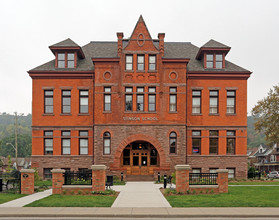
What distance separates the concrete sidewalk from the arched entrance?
2006 cm

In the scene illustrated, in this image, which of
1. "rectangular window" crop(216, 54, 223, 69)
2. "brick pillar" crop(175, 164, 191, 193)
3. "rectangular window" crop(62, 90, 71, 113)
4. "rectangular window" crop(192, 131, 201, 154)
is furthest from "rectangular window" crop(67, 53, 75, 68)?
"brick pillar" crop(175, 164, 191, 193)

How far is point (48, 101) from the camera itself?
34.8 meters

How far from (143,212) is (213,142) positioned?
22699 mm

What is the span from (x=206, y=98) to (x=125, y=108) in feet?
29.0

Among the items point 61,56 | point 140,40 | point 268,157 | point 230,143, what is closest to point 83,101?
point 61,56

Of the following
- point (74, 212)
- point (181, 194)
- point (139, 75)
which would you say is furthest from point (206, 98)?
point (74, 212)

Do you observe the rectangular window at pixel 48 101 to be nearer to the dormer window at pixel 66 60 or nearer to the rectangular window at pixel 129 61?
the dormer window at pixel 66 60

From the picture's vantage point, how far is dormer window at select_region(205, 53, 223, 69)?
117 feet

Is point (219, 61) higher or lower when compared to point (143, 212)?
higher

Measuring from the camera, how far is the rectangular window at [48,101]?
3469 centimetres

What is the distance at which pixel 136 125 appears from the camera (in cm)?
3322

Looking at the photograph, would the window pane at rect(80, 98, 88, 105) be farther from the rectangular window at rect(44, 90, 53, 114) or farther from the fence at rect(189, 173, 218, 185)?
the fence at rect(189, 173, 218, 185)

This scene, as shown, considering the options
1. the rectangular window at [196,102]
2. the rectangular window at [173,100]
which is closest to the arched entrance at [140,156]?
the rectangular window at [173,100]

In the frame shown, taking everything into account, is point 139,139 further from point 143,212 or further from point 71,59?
point 143,212
